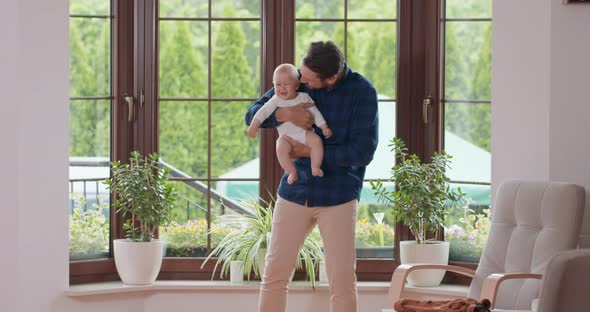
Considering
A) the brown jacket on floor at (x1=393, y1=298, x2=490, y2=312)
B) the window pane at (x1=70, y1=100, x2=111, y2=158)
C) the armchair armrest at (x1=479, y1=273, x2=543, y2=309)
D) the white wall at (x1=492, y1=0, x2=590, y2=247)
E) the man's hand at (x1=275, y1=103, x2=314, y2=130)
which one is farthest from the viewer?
the window pane at (x1=70, y1=100, x2=111, y2=158)

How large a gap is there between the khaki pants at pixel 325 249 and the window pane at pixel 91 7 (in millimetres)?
1860

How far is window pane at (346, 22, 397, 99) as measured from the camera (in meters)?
5.64

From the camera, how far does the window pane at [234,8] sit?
5625mm

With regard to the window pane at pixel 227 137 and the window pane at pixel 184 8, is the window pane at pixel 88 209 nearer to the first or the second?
the window pane at pixel 227 137

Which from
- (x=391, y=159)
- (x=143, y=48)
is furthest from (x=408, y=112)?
(x=143, y=48)

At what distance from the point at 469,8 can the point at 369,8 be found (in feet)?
2.01

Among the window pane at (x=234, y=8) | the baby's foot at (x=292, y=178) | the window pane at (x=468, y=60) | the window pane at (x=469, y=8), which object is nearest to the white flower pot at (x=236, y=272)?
the baby's foot at (x=292, y=178)

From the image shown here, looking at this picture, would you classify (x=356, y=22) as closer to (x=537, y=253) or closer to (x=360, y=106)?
(x=360, y=106)

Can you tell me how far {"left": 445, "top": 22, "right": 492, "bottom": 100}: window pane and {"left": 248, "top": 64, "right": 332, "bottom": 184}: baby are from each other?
1400 mm

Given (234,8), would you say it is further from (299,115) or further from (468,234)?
(468,234)

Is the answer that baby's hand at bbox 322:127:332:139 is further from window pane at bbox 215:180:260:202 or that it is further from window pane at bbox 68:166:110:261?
window pane at bbox 68:166:110:261

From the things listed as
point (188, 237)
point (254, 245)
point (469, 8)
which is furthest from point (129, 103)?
point (469, 8)

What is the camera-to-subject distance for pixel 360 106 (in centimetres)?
438

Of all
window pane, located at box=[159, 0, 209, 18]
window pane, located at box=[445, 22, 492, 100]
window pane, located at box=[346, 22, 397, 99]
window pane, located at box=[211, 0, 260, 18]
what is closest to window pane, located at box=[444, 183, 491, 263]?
window pane, located at box=[445, 22, 492, 100]
